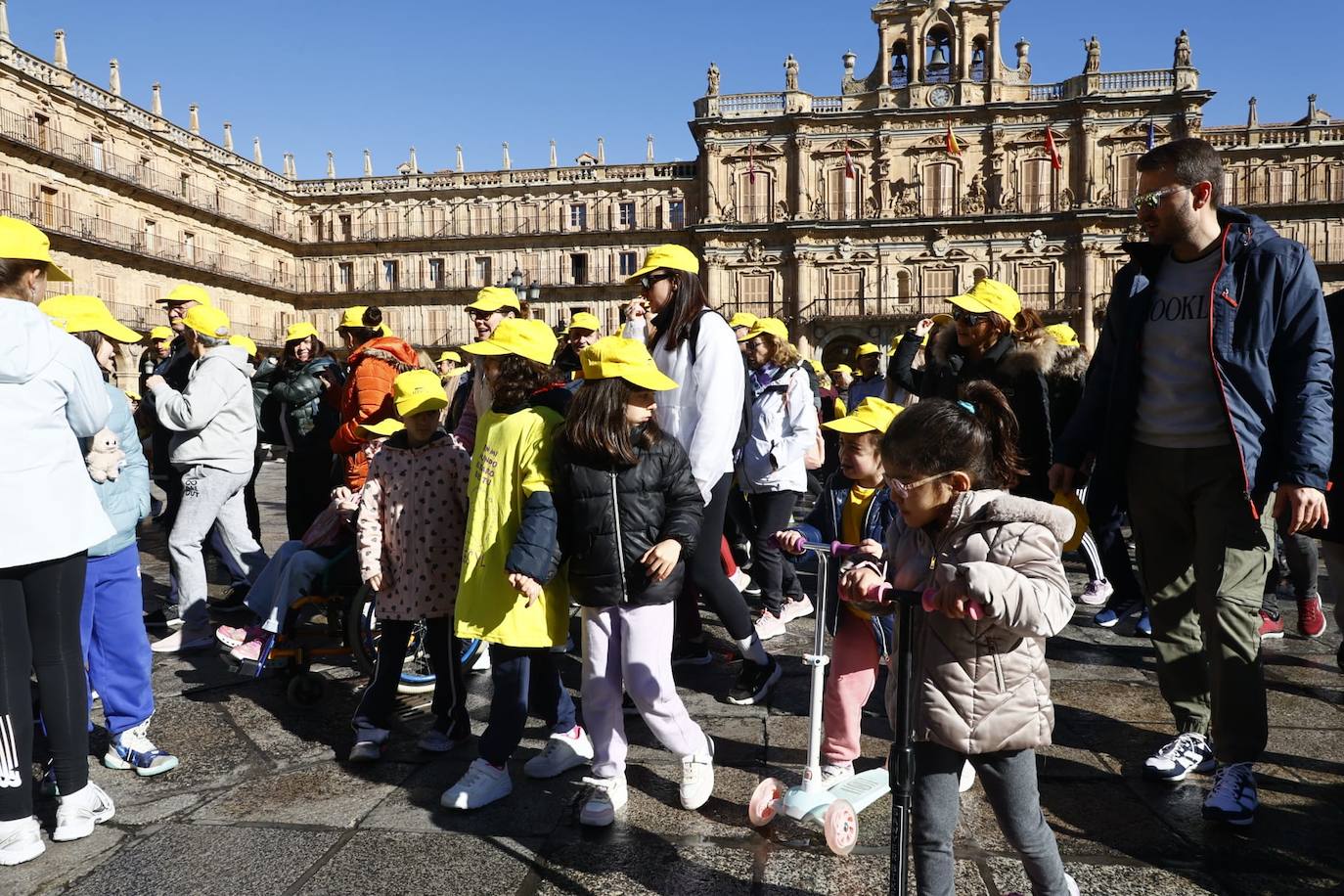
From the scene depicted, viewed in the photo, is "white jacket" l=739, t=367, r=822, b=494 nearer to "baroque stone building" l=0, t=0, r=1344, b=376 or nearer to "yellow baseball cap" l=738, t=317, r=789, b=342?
"yellow baseball cap" l=738, t=317, r=789, b=342

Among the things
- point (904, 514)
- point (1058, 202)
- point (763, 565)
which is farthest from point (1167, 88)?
point (904, 514)

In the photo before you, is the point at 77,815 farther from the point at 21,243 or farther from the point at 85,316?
the point at 85,316

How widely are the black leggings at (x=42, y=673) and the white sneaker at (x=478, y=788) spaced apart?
3.61 ft

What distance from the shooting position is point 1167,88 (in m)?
36.3

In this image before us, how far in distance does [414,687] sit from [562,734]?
118 cm

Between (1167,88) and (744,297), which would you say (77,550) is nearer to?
(744,297)

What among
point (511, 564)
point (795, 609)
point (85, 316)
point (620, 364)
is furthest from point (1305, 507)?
point (85, 316)

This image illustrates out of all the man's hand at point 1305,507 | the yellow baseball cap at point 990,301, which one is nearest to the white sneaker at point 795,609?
the yellow baseball cap at point 990,301

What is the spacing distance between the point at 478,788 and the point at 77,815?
1.17m

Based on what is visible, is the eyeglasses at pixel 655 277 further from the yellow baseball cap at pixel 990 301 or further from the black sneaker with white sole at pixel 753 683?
the black sneaker with white sole at pixel 753 683

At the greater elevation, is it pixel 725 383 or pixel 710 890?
pixel 725 383

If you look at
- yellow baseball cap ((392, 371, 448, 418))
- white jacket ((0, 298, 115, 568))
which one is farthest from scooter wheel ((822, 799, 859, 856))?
white jacket ((0, 298, 115, 568))

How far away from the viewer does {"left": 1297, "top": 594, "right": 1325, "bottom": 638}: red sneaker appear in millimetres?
5062

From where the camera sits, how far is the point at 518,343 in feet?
11.0
